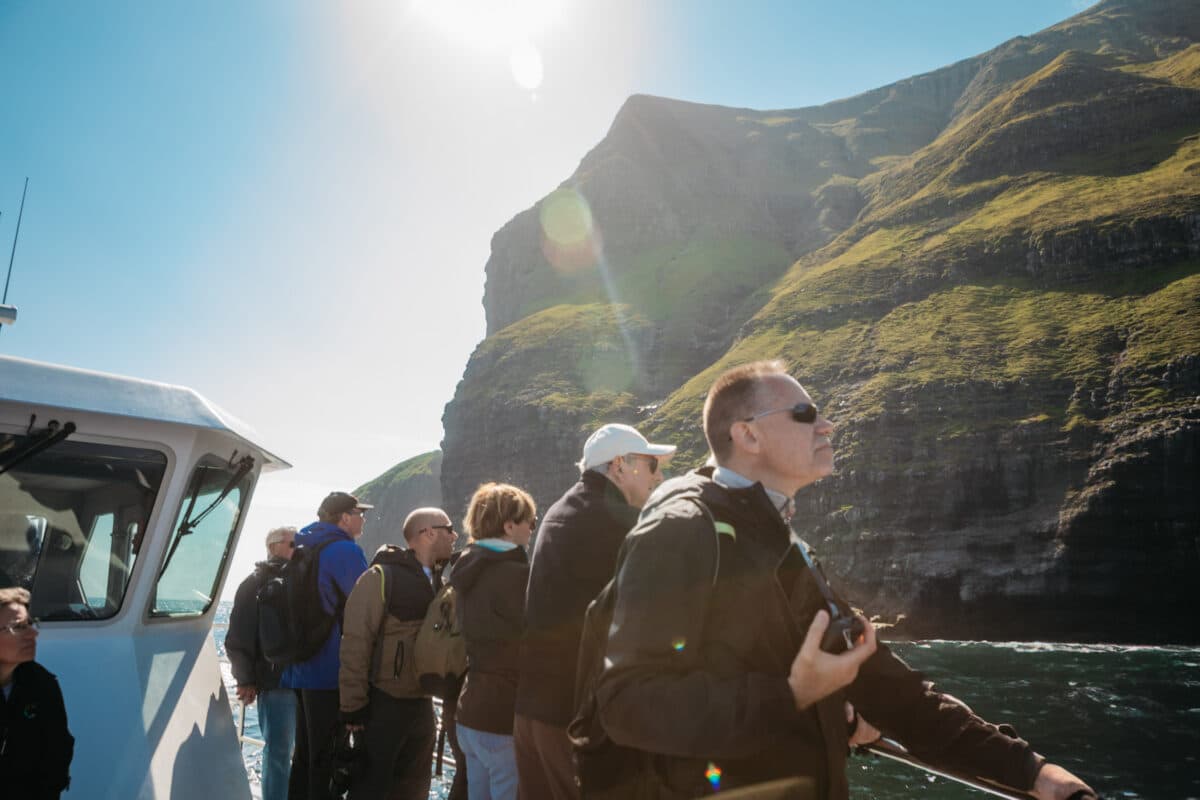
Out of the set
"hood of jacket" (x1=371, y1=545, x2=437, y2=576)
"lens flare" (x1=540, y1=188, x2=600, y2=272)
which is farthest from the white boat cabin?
"lens flare" (x1=540, y1=188, x2=600, y2=272)

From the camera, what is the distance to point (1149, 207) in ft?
253

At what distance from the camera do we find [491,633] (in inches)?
155

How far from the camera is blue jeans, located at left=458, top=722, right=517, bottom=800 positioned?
3936 mm

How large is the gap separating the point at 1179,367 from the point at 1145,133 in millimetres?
53384

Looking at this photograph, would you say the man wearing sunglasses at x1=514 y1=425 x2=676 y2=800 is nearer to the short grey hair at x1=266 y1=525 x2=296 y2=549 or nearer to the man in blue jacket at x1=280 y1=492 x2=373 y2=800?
the man in blue jacket at x1=280 y1=492 x2=373 y2=800

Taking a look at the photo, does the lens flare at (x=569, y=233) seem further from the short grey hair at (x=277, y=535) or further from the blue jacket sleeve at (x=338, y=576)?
the blue jacket sleeve at (x=338, y=576)

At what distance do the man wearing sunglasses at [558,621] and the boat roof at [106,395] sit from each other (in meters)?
2.23

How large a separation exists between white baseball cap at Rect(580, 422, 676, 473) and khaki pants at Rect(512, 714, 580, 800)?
4.10 ft

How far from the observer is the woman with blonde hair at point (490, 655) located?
394 centimetres

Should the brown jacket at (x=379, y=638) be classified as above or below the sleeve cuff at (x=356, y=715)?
above

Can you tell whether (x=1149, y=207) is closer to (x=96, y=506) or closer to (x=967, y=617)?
(x=967, y=617)

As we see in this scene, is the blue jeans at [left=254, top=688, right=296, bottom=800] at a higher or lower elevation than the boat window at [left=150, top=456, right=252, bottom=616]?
lower

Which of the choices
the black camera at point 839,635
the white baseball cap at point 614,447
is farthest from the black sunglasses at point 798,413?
the white baseball cap at point 614,447

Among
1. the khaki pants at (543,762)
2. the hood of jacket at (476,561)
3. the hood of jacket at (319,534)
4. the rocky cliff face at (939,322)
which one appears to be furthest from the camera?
the rocky cliff face at (939,322)
